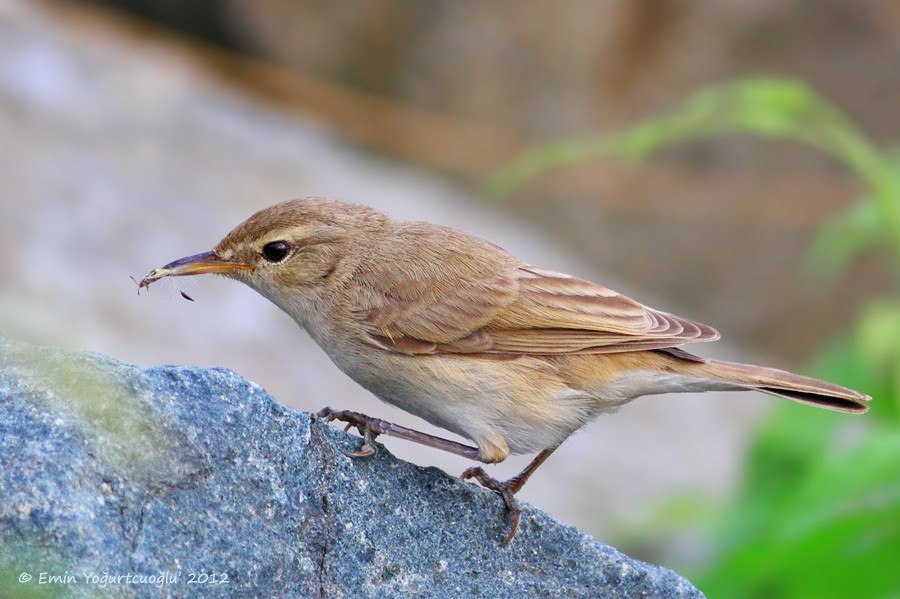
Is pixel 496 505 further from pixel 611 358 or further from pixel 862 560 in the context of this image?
pixel 862 560

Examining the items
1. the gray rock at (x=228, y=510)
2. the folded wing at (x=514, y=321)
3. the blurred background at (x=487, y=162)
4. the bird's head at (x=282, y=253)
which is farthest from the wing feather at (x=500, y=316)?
the blurred background at (x=487, y=162)

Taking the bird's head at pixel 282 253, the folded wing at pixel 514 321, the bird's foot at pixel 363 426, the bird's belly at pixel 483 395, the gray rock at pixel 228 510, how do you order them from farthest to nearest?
the bird's head at pixel 282 253 < the folded wing at pixel 514 321 < the bird's belly at pixel 483 395 < the bird's foot at pixel 363 426 < the gray rock at pixel 228 510

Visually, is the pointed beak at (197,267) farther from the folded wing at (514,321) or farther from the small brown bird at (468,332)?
the folded wing at (514,321)

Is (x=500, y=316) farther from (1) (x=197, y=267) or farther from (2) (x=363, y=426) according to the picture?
(1) (x=197, y=267)

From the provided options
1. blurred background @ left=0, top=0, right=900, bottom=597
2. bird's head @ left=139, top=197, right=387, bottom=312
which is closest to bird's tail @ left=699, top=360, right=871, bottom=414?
bird's head @ left=139, top=197, right=387, bottom=312

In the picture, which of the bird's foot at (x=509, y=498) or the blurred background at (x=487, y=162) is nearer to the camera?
the bird's foot at (x=509, y=498)

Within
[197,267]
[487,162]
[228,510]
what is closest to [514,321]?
[197,267]
